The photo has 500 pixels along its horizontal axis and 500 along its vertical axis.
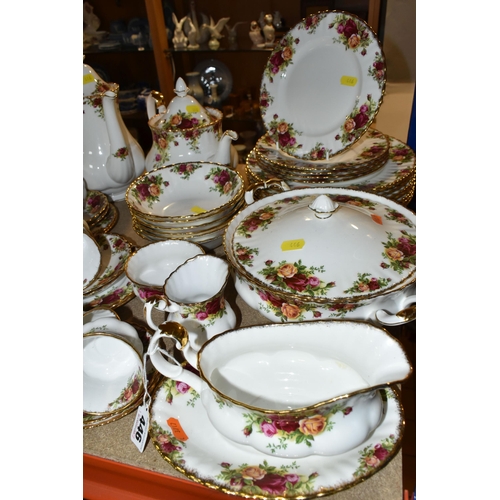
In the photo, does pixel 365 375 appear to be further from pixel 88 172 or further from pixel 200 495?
pixel 88 172

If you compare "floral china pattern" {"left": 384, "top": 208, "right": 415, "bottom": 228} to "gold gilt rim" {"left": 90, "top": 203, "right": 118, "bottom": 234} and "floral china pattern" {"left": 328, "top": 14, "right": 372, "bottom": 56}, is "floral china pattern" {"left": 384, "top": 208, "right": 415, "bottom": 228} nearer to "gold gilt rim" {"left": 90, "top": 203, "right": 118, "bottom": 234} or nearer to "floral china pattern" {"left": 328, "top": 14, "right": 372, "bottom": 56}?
"floral china pattern" {"left": 328, "top": 14, "right": 372, "bottom": 56}

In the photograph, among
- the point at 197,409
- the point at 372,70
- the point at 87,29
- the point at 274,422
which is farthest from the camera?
the point at 87,29

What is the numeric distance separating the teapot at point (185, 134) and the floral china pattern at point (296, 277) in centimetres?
54

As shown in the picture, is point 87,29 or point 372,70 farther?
point 87,29

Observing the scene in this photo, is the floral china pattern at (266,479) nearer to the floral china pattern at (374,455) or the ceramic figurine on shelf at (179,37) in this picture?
the floral china pattern at (374,455)

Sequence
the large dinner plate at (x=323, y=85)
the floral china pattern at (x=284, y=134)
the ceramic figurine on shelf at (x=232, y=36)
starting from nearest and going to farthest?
the large dinner plate at (x=323, y=85)
the floral china pattern at (x=284, y=134)
the ceramic figurine on shelf at (x=232, y=36)

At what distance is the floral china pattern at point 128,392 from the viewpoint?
70 cm

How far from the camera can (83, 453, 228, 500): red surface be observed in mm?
613

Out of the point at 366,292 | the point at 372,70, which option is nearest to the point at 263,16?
the point at 372,70

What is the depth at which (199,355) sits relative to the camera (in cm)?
60

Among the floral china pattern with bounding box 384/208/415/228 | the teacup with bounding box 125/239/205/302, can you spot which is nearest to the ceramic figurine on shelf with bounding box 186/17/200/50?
the teacup with bounding box 125/239/205/302

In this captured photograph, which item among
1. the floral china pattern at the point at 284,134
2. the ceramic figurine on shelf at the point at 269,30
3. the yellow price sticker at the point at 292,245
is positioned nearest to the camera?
the yellow price sticker at the point at 292,245

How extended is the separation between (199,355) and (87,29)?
235 cm

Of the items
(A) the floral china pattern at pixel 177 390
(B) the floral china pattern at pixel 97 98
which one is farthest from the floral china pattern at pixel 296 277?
(B) the floral china pattern at pixel 97 98
